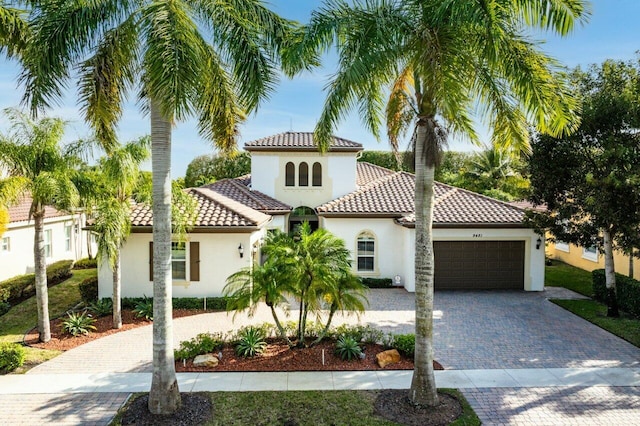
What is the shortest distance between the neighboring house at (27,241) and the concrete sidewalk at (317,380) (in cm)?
826

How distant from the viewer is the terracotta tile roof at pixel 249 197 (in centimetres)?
2205

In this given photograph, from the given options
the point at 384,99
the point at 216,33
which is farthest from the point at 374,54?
the point at 216,33

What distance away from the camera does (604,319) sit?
48.2 ft

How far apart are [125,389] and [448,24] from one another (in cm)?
1009

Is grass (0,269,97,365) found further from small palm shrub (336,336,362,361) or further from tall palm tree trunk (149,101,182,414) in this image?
small palm shrub (336,336,362,361)

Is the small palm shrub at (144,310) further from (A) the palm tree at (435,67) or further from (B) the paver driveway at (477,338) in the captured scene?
(A) the palm tree at (435,67)

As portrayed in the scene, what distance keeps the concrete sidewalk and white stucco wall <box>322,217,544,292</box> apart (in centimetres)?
872

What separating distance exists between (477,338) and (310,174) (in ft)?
46.1

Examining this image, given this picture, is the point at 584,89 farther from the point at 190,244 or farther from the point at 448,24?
the point at 190,244

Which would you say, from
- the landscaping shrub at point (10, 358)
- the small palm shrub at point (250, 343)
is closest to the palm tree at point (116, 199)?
the landscaping shrub at point (10, 358)

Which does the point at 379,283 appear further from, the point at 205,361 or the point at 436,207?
the point at 205,361

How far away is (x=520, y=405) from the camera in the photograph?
8.81m

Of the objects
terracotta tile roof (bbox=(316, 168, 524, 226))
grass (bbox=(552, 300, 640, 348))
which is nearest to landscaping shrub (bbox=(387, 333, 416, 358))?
grass (bbox=(552, 300, 640, 348))

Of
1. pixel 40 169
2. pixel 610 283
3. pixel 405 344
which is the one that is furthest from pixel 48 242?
pixel 610 283
